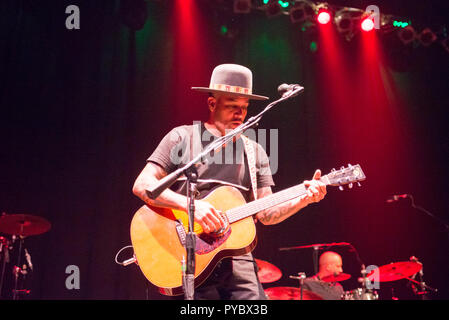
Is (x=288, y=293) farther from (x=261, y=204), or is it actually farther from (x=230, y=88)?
(x=230, y=88)

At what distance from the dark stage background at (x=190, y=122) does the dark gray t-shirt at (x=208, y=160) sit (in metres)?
3.94

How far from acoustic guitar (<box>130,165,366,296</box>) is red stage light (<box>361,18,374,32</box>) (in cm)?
628

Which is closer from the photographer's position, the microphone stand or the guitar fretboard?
the microphone stand

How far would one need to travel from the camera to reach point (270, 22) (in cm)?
883

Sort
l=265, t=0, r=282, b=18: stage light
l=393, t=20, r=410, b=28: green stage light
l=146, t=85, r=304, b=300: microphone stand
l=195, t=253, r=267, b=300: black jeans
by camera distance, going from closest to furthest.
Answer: l=146, t=85, r=304, b=300: microphone stand, l=195, t=253, r=267, b=300: black jeans, l=265, t=0, r=282, b=18: stage light, l=393, t=20, r=410, b=28: green stage light

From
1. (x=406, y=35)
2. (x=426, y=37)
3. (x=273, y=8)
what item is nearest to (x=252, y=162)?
(x=273, y=8)

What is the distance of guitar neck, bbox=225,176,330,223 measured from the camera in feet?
10.5

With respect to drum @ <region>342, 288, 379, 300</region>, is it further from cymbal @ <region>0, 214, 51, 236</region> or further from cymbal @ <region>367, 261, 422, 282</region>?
cymbal @ <region>0, 214, 51, 236</region>

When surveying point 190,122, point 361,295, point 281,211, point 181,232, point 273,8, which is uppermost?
point 273,8

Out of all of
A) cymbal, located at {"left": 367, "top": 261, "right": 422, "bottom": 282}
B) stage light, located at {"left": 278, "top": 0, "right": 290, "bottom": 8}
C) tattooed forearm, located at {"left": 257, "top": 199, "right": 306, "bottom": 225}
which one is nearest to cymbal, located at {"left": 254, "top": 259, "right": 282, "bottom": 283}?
cymbal, located at {"left": 367, "top": 261, "right": 422, "bottom": 282}

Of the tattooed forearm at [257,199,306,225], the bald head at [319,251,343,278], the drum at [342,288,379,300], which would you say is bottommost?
the drum at [342,288,379,300]

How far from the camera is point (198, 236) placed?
3.12 meters

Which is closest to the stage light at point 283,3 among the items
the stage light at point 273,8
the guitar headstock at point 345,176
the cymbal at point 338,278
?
the stage light at point 273,8

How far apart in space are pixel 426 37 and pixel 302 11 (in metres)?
2.76
